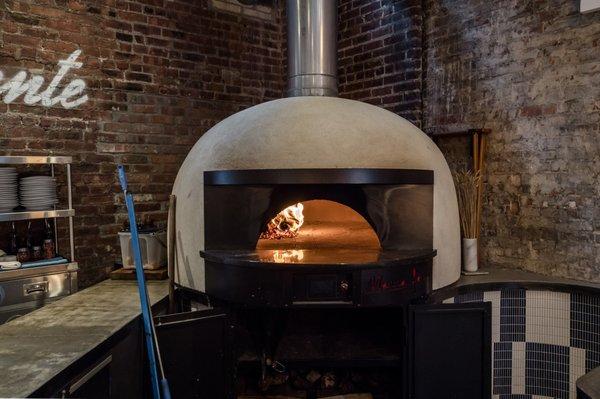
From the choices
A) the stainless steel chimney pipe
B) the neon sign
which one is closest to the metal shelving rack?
the neon sign

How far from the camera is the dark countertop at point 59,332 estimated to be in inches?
64.7

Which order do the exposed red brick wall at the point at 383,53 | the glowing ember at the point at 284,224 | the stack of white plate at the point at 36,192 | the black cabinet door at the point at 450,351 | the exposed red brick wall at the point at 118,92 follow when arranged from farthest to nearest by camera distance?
the exposed red brick wall at the point at 383,53
the exposed red brick wall at the point at 118,92
the glowing ember at the point at 284,224
the stack of white plate at the point at 36,192
the black cabinet door at the point at 450,351

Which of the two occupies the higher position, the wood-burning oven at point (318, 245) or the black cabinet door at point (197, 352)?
the wood-burning oven at point (318, 245)

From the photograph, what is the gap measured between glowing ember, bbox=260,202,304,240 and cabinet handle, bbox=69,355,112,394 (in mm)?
1249

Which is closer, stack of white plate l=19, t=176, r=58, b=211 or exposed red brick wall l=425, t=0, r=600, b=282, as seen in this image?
exposed red brick wall l=425, t=0, r=600, b=282

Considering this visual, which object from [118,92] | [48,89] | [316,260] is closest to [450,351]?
[316,260]

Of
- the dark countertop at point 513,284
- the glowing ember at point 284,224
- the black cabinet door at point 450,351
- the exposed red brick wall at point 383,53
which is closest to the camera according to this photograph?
the black cabinet door at point 450,351

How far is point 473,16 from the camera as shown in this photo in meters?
3.26

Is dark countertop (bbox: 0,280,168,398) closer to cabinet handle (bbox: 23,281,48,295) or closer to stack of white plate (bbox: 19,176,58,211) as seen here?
cabinet handle (bbox: 23,281,48,295)

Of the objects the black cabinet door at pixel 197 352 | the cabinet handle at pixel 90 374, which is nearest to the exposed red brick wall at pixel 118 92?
the black cabinet door at pixel 197 352

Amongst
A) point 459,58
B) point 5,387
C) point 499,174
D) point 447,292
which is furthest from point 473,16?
point 5,387

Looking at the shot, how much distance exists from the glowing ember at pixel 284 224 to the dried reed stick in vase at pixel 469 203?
107 cm

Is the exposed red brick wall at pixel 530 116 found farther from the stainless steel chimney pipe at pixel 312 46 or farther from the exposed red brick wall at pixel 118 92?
the exposed red brick wall at pixel 118 92

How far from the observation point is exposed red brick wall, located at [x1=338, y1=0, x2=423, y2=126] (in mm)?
3627
